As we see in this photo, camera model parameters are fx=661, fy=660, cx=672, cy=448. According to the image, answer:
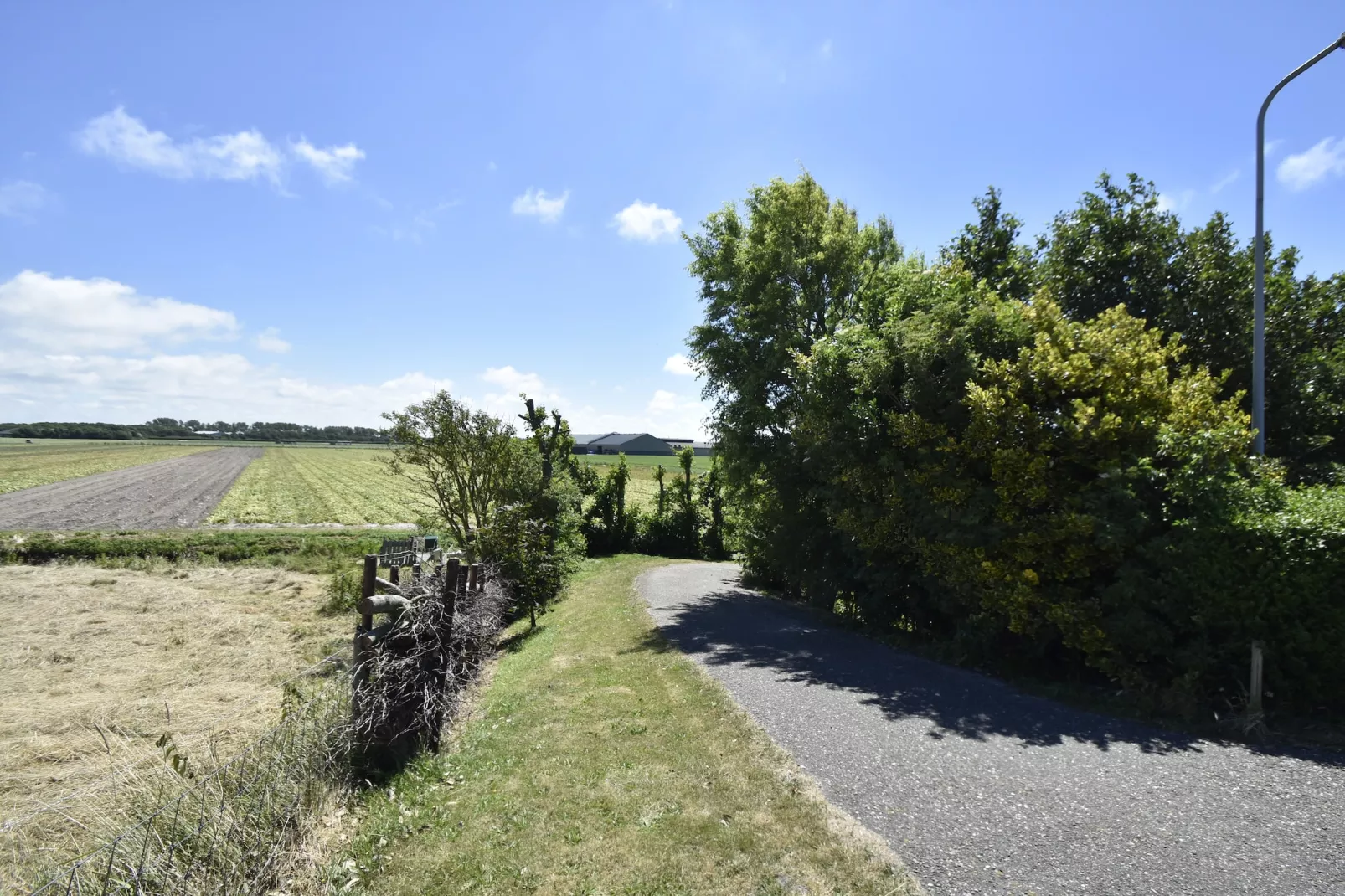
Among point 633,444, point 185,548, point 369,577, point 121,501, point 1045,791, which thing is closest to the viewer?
point 1045,791

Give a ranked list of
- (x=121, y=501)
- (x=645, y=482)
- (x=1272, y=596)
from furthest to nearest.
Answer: (x=645, y=482), (x=121, y=501), (x=1272, y=596)

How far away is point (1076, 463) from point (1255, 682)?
2.91m

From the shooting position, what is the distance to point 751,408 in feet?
52.5

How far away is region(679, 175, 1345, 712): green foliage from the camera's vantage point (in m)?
6.70

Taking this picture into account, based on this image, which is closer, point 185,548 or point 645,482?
point 185,548

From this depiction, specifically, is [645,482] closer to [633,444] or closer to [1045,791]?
[1045,791]

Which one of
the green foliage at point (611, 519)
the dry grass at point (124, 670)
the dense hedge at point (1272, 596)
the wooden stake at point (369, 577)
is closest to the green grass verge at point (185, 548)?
the dry grass at point (124, 670)

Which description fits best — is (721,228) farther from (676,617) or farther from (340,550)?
(340,550)

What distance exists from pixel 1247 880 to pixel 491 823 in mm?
5085

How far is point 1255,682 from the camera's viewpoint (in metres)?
6.48

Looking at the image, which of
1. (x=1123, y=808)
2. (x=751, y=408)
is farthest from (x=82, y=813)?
(x=751, y=408)

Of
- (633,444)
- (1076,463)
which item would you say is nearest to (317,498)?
(1076,463)

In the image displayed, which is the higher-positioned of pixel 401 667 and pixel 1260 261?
pixel 1260 261

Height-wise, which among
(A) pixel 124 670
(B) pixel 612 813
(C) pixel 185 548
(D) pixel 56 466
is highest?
(B) pixel 612 813
